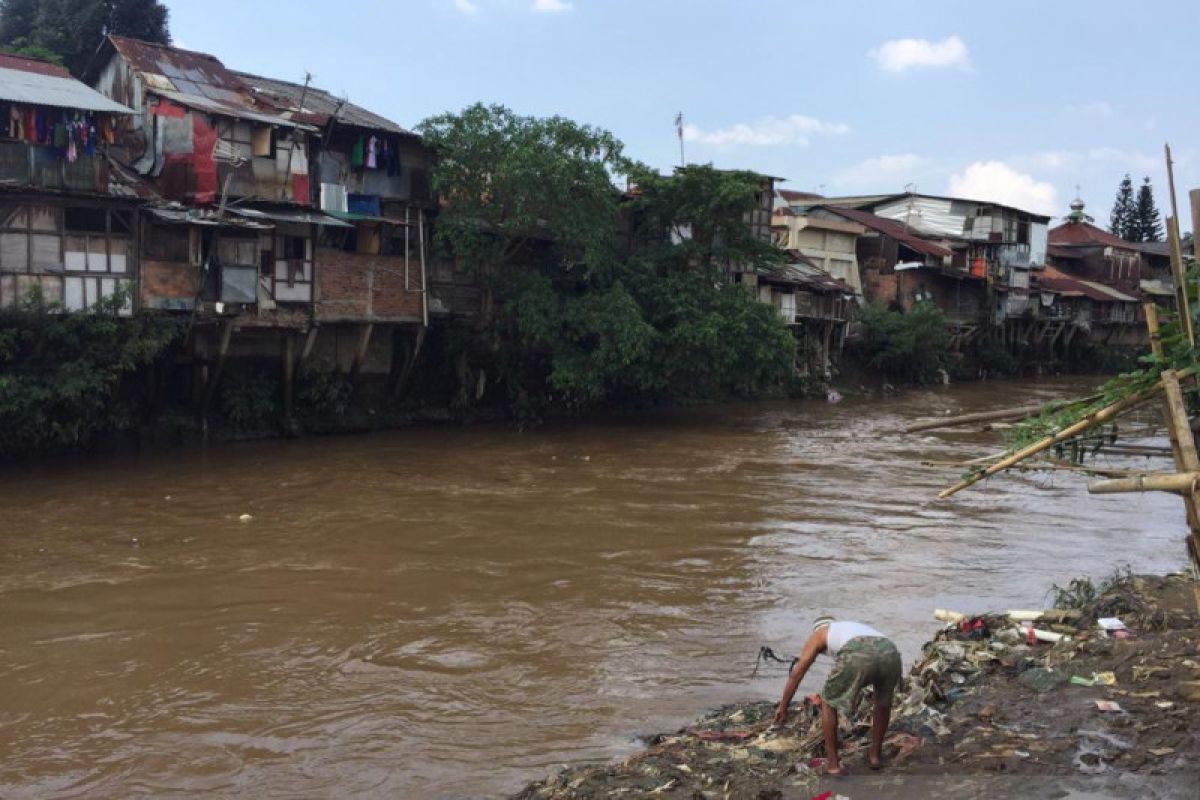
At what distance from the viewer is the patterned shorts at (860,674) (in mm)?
5914

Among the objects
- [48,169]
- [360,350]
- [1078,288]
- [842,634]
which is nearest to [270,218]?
[48,169]

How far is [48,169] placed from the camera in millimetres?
17391

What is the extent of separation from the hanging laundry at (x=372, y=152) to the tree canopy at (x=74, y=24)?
979 centimetres

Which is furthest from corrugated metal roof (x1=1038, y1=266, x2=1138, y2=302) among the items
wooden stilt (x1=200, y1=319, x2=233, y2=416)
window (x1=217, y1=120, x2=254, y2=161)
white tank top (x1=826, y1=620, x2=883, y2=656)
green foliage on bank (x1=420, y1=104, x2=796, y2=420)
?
white tank top (x1=826, y1=620, x2=883, y2=656)

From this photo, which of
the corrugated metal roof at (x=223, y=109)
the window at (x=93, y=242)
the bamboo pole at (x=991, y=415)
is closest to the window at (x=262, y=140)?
the corrugated metal roof at (x=223, y=109)

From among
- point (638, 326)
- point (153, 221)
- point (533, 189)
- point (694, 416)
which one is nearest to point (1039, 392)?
point (694, 416)

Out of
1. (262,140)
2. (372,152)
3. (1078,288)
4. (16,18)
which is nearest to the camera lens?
(262,140)

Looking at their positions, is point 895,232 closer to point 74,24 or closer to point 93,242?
point 74,24

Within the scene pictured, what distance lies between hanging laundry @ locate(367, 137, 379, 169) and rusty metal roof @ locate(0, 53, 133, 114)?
5.32 metres

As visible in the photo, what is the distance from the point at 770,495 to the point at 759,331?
7.60 meters

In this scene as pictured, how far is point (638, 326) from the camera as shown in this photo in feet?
74.7

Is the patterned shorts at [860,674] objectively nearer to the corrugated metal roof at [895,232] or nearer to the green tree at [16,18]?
the green tree at [16,18]

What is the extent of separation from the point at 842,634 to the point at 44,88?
57.1 ft

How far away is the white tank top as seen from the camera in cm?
616
